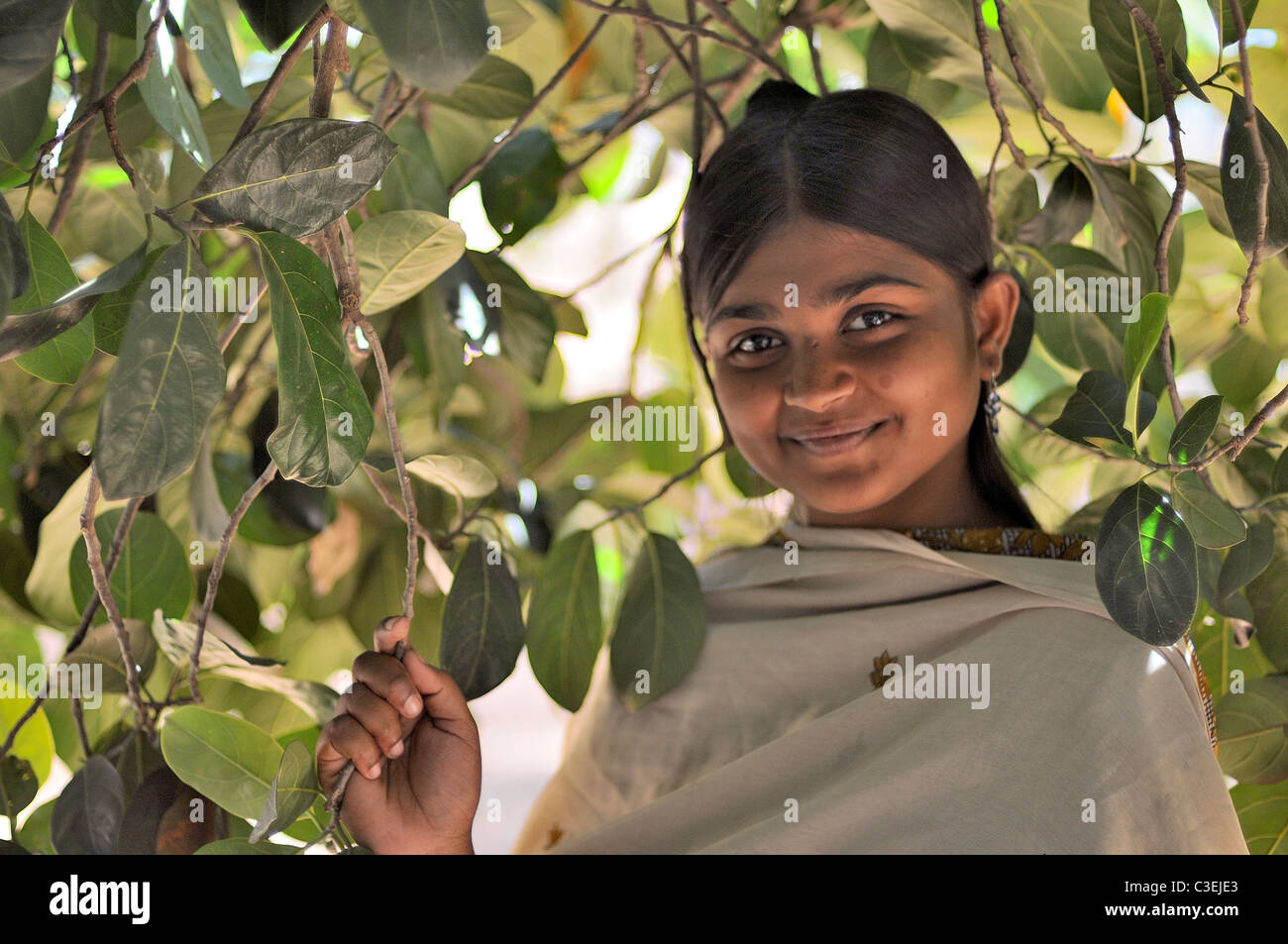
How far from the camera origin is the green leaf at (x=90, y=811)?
2.61 ft

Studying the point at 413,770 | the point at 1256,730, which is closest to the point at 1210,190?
the point at 1256,730

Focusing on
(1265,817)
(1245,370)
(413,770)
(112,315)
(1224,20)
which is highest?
(1224,20)

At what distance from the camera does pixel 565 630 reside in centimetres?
103

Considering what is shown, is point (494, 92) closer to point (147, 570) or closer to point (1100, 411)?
point (147, 570)

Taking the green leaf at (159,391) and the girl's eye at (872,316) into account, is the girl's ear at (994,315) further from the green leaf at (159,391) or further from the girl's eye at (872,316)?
the green leaf at (159,391)

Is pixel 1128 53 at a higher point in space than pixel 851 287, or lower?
higher

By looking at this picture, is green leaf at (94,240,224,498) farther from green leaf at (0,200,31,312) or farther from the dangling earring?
the dangling earring

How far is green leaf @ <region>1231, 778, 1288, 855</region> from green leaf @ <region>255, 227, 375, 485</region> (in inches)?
37.3

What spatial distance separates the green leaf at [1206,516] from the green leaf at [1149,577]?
1cm

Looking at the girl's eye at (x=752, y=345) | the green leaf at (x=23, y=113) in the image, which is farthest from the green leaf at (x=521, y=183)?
the green leaf at (x=23, y=113)

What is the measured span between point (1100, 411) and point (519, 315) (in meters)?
0.58

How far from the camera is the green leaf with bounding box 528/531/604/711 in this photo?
1.01m

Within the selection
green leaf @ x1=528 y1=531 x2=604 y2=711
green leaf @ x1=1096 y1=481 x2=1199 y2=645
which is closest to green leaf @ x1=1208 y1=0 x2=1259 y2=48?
green leaf @ x1=1096 y1=481 x2=1199 y2=645
